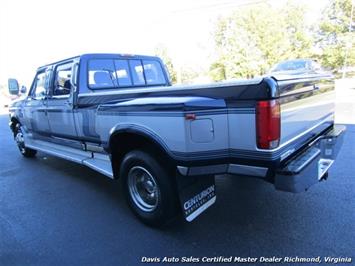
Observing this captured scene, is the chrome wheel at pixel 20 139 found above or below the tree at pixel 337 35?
below

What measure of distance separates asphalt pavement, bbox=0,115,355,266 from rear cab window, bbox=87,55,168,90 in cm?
163

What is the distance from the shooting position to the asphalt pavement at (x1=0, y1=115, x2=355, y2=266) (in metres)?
2.76

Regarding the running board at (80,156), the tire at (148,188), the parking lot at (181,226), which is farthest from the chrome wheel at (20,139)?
the tire at (148,188)

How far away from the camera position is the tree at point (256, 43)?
27484 mm

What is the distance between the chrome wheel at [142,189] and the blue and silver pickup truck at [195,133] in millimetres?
12

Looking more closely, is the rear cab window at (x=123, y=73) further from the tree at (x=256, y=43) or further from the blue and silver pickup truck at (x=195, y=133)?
the tree at (x=256, y=43)

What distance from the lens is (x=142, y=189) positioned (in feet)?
11.1

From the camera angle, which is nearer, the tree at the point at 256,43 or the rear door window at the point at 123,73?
the rear door window at the point at 123,73

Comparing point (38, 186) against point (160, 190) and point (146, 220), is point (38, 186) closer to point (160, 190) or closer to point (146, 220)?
point (146, 220)

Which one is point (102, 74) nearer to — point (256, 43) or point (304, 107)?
point (304, 107)

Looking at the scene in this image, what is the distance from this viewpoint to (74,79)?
420 centimetres

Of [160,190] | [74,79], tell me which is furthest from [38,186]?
[160,190]

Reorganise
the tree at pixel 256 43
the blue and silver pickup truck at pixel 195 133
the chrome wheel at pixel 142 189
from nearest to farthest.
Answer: the blue and silver pickup truck at pixel 195 133 → the chrome wheel at pixel 142 189 → the tree at pixel 256 43

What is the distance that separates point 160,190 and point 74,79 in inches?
90.4
